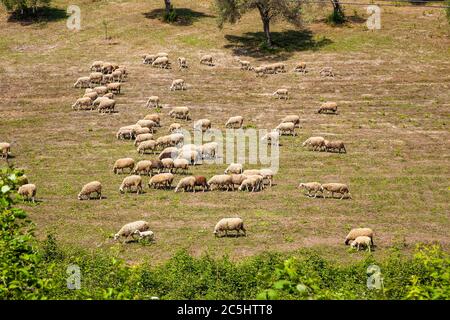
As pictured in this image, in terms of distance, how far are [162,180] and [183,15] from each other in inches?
1658

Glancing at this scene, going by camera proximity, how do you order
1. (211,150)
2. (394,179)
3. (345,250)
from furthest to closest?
(211,150)
(394,179)
(345,250)

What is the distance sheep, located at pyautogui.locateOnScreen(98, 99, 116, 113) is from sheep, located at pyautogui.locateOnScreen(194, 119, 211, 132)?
747 cm

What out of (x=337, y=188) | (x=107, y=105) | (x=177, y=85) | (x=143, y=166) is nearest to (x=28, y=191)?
(x=143, y=166)

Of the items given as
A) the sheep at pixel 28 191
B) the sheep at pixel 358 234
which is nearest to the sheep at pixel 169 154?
the sheep at pixel 28 191

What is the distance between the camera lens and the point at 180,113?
5078 centimetres

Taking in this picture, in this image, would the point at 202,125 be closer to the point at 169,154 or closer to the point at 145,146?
the point at 145,146

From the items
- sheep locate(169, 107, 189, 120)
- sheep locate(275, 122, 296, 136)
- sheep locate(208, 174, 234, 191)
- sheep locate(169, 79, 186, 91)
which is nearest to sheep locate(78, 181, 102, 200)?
sheep locate(208, 174, 234, 191)

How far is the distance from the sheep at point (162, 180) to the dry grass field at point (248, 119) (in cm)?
85

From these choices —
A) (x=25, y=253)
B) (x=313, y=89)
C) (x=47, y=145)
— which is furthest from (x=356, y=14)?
(x=25, y=253)

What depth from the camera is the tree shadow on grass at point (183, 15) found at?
74.4 metres

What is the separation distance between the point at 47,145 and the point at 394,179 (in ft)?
76.3

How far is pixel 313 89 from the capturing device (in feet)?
191

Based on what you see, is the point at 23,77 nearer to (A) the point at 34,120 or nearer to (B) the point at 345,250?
(A) the point at 34,120

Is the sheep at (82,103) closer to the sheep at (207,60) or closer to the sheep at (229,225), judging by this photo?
the sheep at (207,60)
